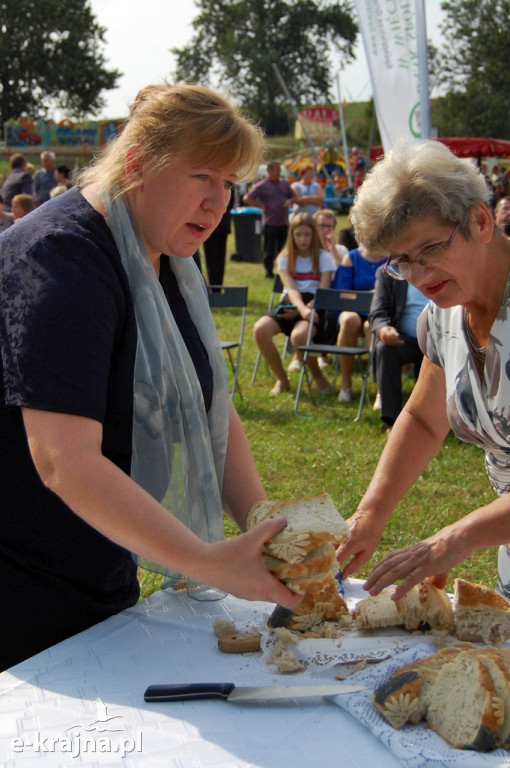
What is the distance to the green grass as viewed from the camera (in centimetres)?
470

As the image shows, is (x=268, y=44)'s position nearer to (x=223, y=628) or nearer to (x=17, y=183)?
(x=17, y=183)

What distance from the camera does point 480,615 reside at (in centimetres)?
183

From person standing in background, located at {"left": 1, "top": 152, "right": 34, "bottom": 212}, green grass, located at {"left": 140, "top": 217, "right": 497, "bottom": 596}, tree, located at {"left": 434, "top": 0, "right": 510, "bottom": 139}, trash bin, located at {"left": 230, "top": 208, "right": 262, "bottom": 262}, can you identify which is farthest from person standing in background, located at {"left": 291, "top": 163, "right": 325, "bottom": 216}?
tree, located at {"left": 434, "top": 0, "right": 510, "bottom": 139}

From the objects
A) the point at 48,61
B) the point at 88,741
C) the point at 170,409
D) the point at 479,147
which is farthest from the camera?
the point at 48,61

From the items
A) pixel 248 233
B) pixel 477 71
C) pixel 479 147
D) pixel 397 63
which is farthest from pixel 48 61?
pixel 397 63

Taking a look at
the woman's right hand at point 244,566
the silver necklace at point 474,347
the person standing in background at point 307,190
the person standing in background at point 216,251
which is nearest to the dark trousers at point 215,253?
the person standing in background at point 216,251

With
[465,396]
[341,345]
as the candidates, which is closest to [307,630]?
[465,396]

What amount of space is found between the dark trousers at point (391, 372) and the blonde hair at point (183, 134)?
5.17 metres

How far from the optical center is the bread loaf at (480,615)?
5.86 ft

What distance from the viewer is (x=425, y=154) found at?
73.6 inches

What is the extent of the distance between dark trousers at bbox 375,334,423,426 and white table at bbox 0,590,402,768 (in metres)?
5.09

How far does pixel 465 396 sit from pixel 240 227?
1613 centimetres

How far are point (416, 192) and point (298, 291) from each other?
6824 millimetres

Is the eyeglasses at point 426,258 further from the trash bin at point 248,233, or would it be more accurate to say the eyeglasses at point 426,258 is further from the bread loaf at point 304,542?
the trash bin at point 248,233
